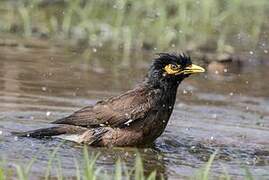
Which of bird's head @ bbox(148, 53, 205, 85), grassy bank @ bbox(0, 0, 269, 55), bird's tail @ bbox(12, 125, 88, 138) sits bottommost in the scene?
bird's tail @ bbox(12, 125, 88, 138)

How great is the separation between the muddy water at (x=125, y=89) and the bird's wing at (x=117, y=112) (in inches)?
13.6

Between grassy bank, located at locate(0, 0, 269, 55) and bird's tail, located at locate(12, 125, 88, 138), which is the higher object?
grassy bank, located at locate(0, 0, 269, 55)

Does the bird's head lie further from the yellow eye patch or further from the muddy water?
the muddy water

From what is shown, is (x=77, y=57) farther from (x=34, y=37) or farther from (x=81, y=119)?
(x=81, y=119)

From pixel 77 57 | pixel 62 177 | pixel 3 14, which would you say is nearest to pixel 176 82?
pixel 62 177

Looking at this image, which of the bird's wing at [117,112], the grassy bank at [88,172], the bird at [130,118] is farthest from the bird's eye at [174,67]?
the grassy bank at [88,172]

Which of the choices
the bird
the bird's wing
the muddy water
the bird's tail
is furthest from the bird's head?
the bird's tail

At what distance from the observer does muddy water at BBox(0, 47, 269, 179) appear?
900cm

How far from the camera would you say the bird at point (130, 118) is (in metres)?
9.86

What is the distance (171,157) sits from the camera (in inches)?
366

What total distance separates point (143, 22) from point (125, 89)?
3.64 metres

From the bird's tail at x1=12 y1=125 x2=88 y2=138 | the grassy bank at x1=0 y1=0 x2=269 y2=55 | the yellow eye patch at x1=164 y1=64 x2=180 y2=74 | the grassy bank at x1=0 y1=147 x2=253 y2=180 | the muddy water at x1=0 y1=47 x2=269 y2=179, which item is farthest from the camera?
the grassy bank at x1=0 y1=0 x2=269 y2=55

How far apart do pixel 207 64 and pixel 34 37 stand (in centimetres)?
262

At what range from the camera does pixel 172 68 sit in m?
10.2
